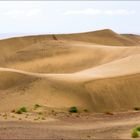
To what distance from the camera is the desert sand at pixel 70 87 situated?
28.2m

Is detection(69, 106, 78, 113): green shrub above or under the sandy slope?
under

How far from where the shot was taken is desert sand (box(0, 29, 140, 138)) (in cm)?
2823

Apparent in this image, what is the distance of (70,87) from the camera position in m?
41.7

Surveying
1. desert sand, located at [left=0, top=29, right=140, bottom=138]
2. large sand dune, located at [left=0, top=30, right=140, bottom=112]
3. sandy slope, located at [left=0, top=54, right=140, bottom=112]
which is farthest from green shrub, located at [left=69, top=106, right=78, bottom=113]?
sandy slope, located at [left=0, top=54, right=140, bottom=112]

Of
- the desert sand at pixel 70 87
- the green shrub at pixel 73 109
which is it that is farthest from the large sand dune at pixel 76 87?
the green shrub at pixel 73 109

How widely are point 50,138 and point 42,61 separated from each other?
50450 millimetres

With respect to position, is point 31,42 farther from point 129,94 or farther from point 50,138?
point 50,138

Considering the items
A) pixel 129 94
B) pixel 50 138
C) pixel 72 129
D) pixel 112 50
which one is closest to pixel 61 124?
pixel 72 129

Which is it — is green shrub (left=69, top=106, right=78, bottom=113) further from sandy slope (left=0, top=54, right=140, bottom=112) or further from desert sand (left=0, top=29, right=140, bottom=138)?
sandy slope (left=0, top=54, right=140, bottom=112)

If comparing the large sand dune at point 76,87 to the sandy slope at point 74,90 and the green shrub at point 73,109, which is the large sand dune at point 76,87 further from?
the green shrub at point 73,109

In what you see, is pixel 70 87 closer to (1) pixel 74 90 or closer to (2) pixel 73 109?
(1) pixel 74 90

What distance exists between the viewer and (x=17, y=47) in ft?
275

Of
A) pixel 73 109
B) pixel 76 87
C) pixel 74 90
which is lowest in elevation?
pixel 73 109

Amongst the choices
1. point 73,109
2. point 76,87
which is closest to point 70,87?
point 76,87
